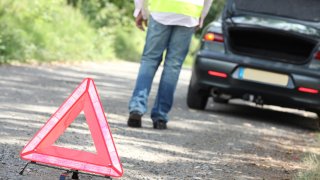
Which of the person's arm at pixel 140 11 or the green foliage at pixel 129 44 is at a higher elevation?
the person's arm at pixel 140 11

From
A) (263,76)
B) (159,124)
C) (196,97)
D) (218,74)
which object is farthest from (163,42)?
(196,97)

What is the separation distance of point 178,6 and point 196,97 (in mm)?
2579

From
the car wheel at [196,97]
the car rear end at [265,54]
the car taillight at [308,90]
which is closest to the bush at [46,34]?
the car wheel at [196,97]

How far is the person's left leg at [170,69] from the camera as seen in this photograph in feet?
26.4

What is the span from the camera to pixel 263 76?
973 centimetres

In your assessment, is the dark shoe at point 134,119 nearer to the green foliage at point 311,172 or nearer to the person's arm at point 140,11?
the person's arm at point 140,11

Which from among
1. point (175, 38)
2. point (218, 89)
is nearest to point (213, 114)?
point (218, 89)

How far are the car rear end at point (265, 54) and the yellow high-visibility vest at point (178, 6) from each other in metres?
1.77

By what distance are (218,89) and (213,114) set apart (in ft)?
1.38

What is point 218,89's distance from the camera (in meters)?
9.99

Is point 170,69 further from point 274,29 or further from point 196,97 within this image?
point 196,97

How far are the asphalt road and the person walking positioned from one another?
0.20 m

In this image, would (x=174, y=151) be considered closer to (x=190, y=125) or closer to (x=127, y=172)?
(x=127, y=172)

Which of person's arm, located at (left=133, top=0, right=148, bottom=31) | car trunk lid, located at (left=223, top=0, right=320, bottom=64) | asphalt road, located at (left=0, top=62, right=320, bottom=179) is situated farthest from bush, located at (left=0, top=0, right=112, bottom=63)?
person's arm, located at (left=133, top=0, right=148, bottom=31)
